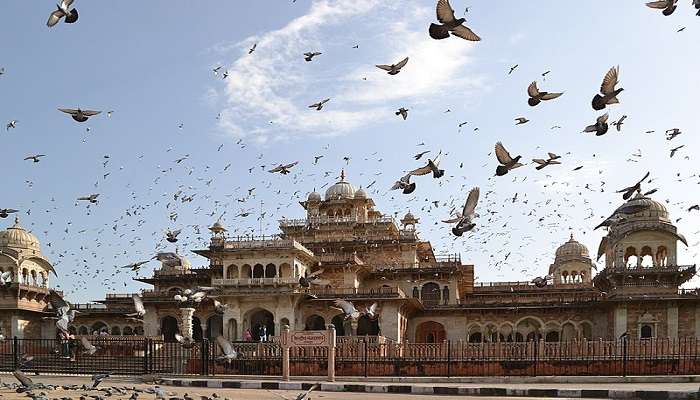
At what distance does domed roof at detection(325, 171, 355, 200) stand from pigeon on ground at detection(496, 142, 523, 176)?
128 feet

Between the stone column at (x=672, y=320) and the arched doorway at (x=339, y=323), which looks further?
the arched doorway at (x=339, y=323)

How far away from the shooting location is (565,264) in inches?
2162

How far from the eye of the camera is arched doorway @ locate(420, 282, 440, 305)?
1860 inches

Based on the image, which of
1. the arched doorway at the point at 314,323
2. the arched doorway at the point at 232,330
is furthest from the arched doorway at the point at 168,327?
the arched doorway at the point at 314,323

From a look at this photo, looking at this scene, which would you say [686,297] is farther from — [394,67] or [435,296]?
[394,67]

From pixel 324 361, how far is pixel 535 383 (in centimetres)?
691

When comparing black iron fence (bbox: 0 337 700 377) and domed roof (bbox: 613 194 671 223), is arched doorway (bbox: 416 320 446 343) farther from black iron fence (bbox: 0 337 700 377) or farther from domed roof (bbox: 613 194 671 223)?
black iron fence (bbox: 0 337 700 377)

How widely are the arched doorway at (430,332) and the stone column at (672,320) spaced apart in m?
13.9

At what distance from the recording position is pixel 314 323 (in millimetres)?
46000

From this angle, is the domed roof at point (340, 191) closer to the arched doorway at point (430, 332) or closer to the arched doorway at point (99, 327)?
the arched doorway at point (430, 332)

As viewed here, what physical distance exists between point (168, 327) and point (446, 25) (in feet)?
132

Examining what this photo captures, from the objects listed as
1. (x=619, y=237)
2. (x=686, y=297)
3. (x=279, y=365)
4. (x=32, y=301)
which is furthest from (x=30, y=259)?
(x=686, y=297)

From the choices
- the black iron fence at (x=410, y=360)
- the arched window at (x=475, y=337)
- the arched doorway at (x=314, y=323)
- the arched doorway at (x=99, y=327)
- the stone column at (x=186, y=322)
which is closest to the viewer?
the black iron fence at (x=410, y=360)

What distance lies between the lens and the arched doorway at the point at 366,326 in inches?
1779
